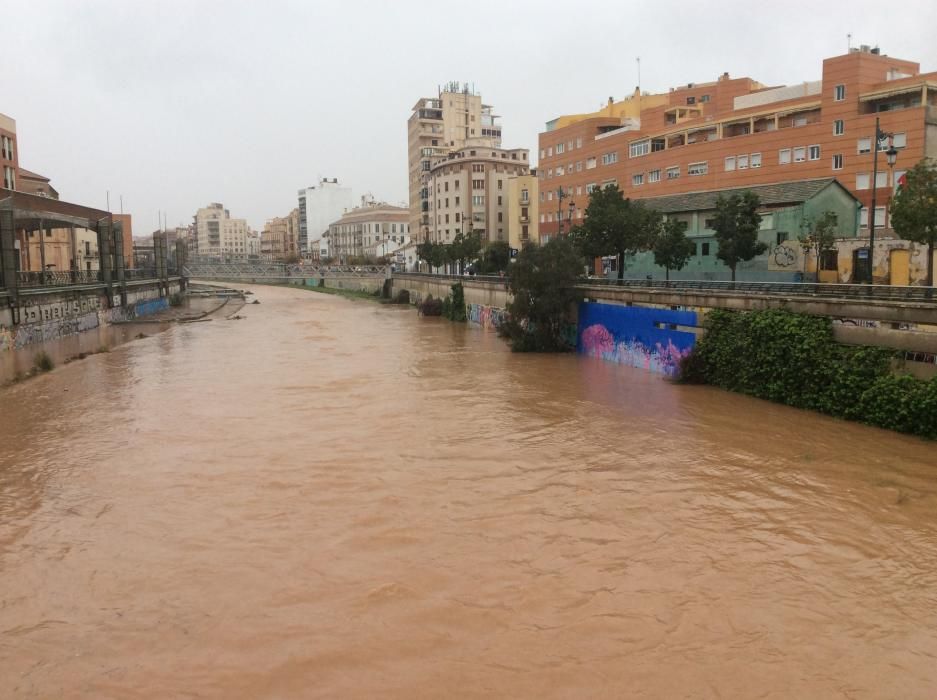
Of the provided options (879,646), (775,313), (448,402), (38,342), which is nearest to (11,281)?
(38,342)

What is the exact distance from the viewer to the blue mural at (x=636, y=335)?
26.3m

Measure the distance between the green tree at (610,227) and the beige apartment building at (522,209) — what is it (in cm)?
4008

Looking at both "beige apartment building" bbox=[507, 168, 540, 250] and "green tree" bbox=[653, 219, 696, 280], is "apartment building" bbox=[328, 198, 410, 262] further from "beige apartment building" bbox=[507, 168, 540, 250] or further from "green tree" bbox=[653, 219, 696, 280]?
"green tree" bbox=[653, 219, 696, 280]

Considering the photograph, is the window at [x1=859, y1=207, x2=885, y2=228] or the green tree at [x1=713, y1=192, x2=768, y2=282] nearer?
the green tree at [x1=713, y1=192, x2=768, y2=282]

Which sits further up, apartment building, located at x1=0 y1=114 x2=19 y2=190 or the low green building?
apartment building, located at x1=0 y1=114 x2=19 y2=190

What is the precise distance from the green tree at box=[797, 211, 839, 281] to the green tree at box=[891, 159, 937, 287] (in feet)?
27.3

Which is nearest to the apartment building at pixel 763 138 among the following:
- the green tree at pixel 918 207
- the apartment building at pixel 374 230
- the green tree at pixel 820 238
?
the green tree at pixel 820 238

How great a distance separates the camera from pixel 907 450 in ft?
52.9

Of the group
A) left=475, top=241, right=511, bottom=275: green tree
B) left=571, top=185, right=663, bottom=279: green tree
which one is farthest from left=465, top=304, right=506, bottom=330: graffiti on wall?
left=571, top=185, right=663, bottom=279: green tree

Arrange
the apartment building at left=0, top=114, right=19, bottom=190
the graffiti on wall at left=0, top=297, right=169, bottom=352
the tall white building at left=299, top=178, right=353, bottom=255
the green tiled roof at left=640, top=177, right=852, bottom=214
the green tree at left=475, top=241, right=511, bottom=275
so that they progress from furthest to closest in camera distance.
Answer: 1. the tall white building at left=299, top=178, right=353, bottom=255
2. the green tree at left=475, top=241, right=511, bottom=275
3. the apartment building at left=0, top=114, right=19, bottom=190
4. the green tiled roof at left=640, top=177, right=852, bottom=214
5. the graffiti on wall at left=0, top=297, right=169, bottom=352

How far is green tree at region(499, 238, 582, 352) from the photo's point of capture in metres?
34.2

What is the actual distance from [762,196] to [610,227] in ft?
40.5

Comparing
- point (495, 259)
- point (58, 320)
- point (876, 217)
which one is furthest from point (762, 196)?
point (58, 320)

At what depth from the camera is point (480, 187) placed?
9312cm
